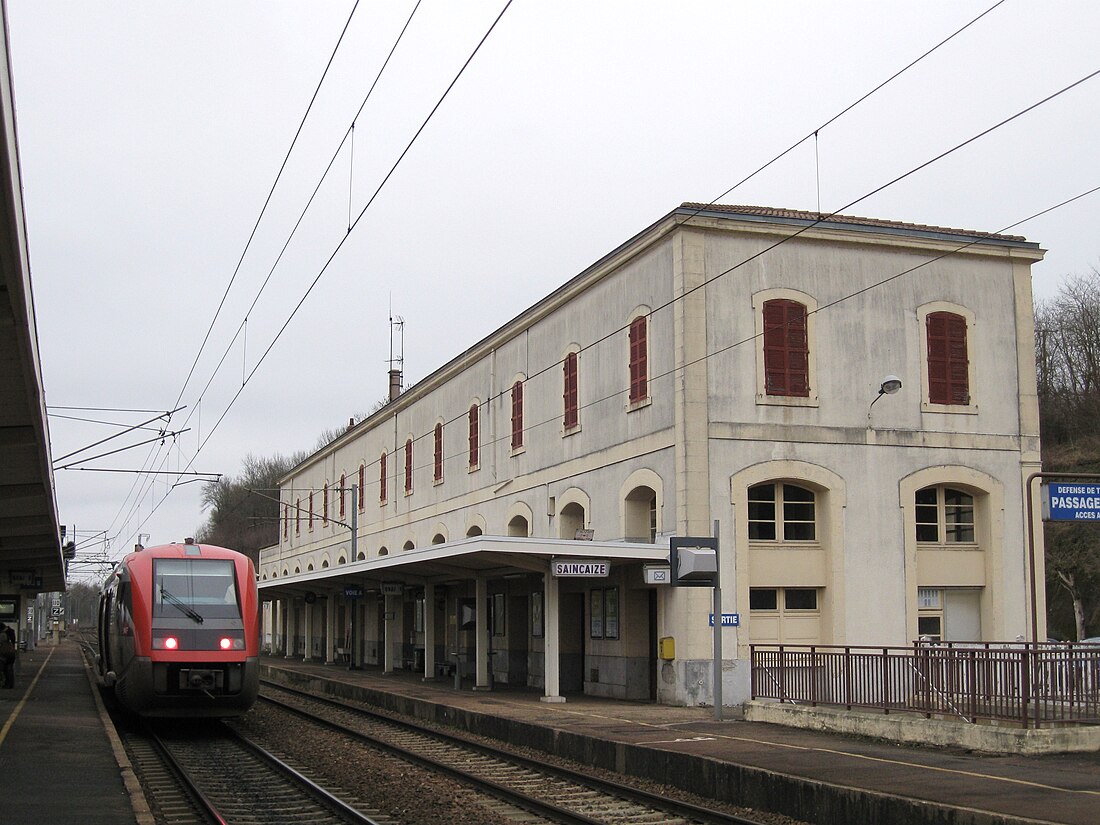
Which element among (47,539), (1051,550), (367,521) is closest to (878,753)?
(47,539)

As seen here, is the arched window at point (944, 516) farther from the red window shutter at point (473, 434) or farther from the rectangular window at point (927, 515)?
the red window shutter at point (473, 434)

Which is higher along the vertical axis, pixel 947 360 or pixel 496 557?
pixel 947 360

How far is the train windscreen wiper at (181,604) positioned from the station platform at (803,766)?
4.71 m

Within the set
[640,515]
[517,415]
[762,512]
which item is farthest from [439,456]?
[762,512]

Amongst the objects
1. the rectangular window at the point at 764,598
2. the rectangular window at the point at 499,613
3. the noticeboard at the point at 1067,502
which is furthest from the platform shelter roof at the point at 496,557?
the noticeboard at the point at 1067,502

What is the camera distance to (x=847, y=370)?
2383 cm

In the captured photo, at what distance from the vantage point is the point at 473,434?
34719mm

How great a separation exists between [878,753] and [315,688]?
21.2 meters

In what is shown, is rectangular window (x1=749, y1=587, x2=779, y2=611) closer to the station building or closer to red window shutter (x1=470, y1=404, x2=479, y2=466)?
the station building

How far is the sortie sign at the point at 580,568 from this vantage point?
70.9ft

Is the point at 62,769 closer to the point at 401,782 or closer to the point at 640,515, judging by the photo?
the point at 401,782

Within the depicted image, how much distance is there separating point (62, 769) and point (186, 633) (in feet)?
13.5

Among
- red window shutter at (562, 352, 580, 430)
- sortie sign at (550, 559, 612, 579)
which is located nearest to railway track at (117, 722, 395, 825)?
sortie sign at (550, 559, 612, 579)

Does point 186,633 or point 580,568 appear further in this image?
point 580,568
